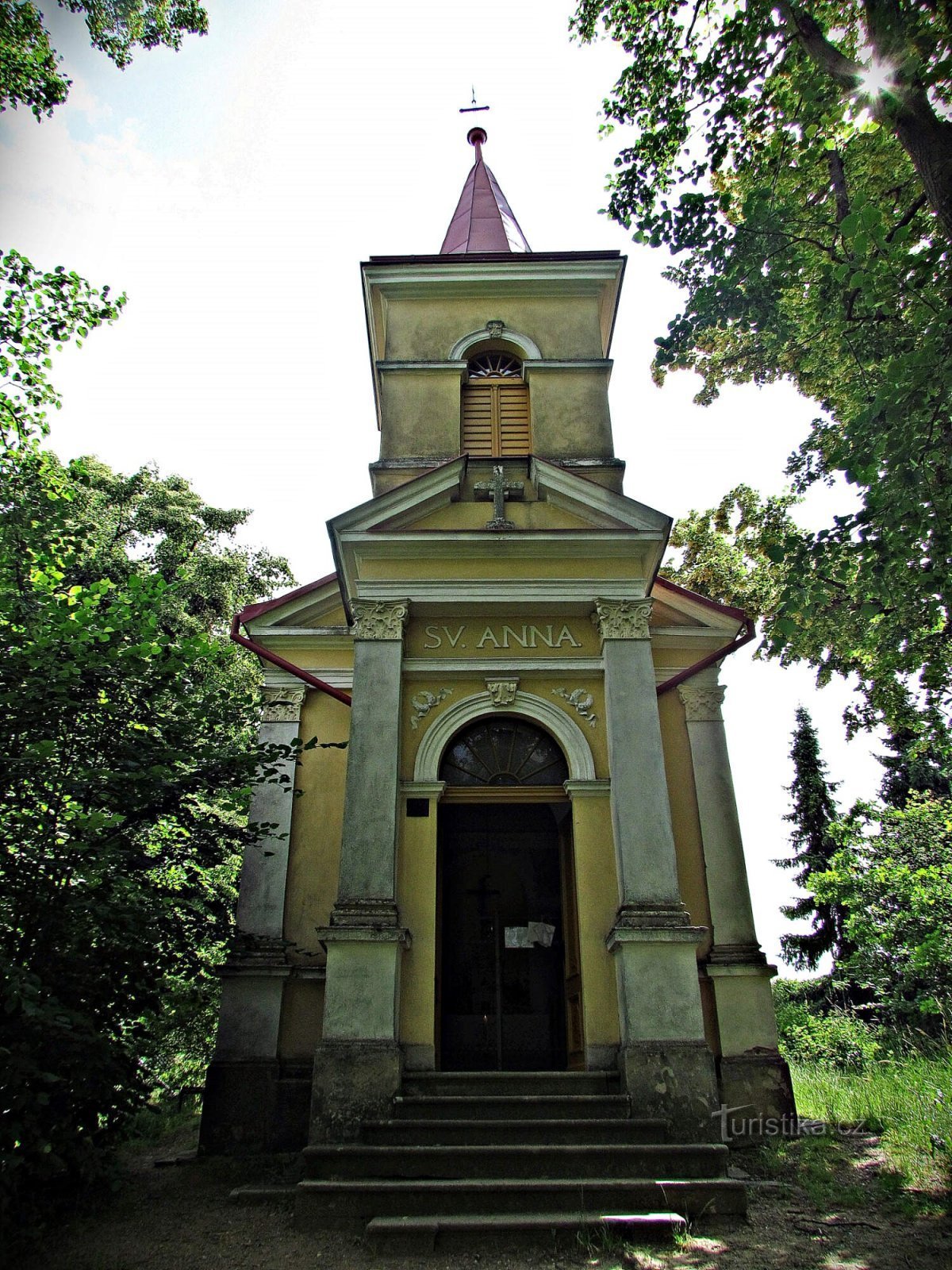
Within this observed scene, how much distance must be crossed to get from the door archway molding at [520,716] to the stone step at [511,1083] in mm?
2716

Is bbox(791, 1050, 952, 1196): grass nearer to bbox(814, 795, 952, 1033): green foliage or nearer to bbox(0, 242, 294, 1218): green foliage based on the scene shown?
bbox(814, 795, 952, 1033): green foliage

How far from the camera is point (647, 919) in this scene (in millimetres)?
7496

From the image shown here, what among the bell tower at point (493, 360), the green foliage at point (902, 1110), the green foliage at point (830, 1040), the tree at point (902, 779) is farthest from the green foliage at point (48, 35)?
the tree at point (902, 779)

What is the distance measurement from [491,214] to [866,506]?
10858mm

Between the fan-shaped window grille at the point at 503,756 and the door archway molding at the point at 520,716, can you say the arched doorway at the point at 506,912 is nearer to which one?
the fan-shaped window grille at the point at 503,756

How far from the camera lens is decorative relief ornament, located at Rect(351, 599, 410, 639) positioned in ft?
29.3

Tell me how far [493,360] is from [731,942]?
8.16 metres

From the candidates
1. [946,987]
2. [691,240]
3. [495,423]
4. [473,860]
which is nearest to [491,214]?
[495,423]

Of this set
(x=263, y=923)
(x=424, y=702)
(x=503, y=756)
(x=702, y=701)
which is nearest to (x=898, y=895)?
(x=702, y=701)

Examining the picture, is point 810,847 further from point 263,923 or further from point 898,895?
point 263,923

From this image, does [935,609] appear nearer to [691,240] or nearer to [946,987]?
[691,240]

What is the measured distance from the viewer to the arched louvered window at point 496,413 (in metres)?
11.2

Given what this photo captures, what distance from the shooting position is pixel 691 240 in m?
7.57

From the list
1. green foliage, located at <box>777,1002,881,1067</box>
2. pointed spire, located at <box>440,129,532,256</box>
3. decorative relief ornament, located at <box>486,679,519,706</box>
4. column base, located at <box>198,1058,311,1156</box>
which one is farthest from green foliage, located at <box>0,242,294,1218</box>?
green foliage, located at <box>777,1002,881,1067</box>
